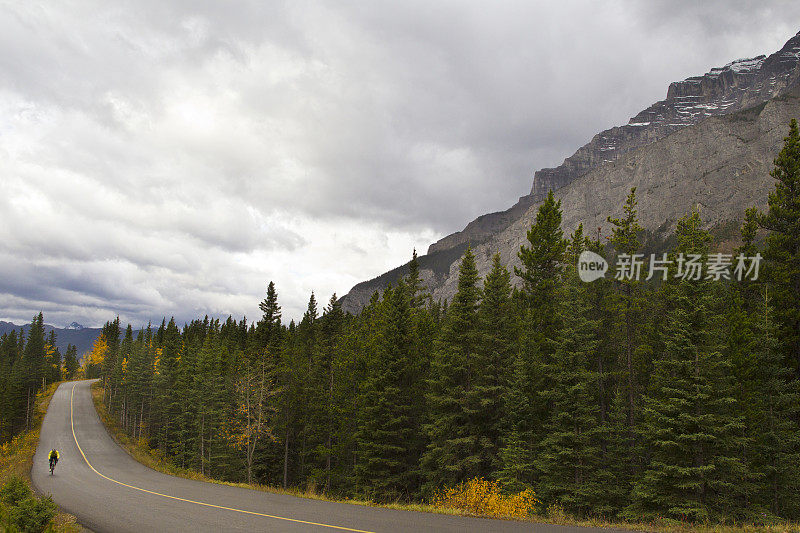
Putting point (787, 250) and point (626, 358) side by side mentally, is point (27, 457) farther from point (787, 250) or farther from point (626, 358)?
point (787, 250)

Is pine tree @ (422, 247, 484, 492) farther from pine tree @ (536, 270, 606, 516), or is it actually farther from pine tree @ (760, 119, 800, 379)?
pine tree @ (760, 119, 800, 379)

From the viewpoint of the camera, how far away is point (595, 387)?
22.6 meters

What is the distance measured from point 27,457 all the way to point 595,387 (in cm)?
4787

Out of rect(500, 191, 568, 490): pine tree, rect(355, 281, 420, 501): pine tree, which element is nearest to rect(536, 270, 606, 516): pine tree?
rect(500, 191, 568, 490): pine tree

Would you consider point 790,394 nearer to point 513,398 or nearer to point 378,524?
point 513,398

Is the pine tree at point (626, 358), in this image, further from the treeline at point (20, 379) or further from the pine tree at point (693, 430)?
the treeline at point (20, 379)

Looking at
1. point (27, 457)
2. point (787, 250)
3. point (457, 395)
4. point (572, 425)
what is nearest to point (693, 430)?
point (572, 425)

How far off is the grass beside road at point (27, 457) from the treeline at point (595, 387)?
14514 millimetres

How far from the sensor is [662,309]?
2650 cm

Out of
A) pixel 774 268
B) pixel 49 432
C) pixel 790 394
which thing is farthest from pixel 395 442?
pixel 49 432

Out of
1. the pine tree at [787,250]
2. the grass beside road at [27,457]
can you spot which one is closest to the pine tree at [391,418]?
the grass beside road at [27,457]

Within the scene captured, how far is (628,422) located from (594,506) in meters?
7.14

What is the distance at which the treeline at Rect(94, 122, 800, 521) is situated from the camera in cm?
1873

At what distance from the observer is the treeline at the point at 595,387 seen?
1873cm
